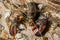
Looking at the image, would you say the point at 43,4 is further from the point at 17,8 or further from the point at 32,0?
the point at 17,8

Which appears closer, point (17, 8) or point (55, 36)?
point (55, 36)

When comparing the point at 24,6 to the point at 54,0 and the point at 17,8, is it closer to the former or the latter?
the point at 17,8

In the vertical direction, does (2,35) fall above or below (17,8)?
below

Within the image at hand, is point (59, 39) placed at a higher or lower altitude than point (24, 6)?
lower

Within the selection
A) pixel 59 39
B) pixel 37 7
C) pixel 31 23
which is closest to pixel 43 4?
pixel 37 7

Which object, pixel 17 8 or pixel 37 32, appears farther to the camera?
pixel 17 8

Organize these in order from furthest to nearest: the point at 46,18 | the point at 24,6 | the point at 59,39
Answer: the point at 24,6
the point at 46,18
the point at 59,39

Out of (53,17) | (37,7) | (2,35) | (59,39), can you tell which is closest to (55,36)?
(59,39)

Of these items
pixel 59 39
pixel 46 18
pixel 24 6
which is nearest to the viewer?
pixel 59 39

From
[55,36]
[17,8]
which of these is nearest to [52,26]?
[55,36]
